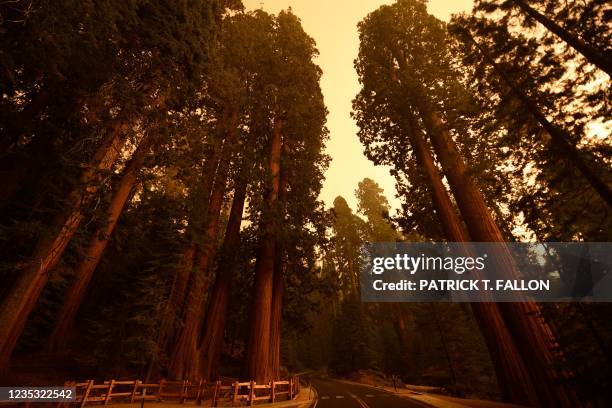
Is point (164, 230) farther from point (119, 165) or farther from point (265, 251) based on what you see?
point (265, 251)

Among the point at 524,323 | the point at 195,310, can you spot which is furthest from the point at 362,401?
the point at 524,323

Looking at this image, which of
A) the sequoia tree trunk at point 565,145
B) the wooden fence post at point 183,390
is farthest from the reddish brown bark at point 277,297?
the sequoia tree trunk at point 565,145

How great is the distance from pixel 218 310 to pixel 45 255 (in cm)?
766

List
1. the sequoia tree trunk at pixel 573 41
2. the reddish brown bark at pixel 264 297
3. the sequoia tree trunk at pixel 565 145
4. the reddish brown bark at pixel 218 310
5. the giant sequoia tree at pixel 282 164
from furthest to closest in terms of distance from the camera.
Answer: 1. the reddish brown bark at pixel 218 310
2. the giant sequoia tree at pixel 282 164
3. the reddish brown bark at pixel 264 297
4. the sequoia tree trunk at pixel 565 145
5. the sequoia tree trunk at pixel 573 41

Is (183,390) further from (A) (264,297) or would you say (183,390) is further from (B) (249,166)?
(B) (249,166)

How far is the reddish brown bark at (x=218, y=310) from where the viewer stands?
13180 millimetres

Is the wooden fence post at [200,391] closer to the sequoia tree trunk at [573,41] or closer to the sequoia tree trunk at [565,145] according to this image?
the sequoia tree trunk at [565,145]

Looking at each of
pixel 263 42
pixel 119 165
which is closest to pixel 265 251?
pixel 119 165

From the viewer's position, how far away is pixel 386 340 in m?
31.8

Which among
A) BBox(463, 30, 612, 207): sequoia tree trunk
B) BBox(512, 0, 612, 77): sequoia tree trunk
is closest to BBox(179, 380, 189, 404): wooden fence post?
BBox(463, 30, 612, 207): sequoia tree trunk

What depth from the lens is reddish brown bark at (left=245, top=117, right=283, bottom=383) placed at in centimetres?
1191

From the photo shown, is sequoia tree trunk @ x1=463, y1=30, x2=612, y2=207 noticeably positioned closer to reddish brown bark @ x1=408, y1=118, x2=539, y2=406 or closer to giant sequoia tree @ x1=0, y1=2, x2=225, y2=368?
reddish brown bark @ x1=408, y1=118, x2=539, y2=406

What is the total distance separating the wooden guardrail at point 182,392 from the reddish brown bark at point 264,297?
603mm

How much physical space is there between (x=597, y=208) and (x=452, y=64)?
7159 millimetres
